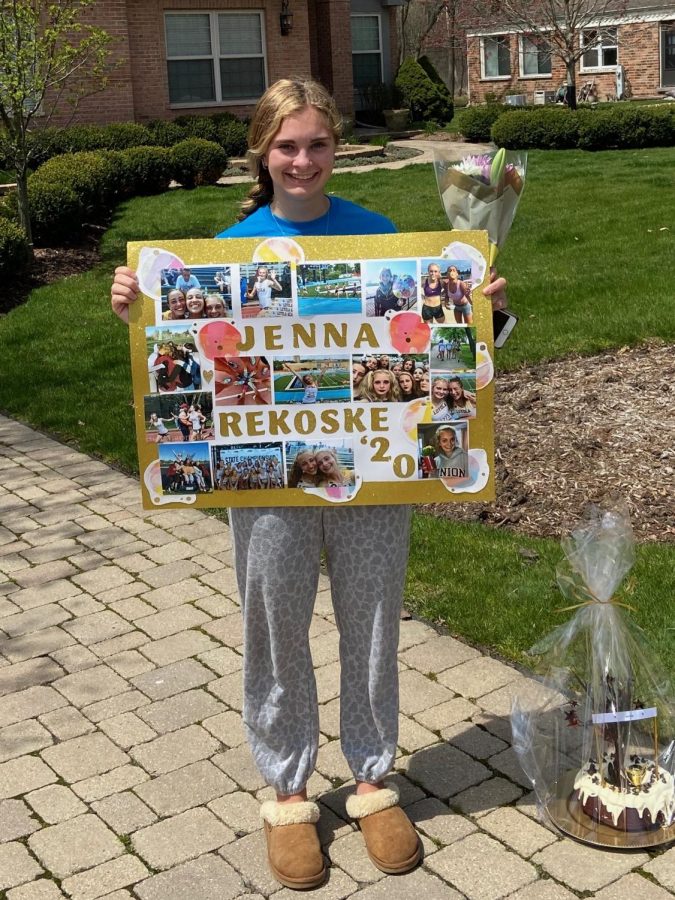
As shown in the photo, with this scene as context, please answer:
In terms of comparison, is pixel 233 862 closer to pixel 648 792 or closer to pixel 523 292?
pixel 648 792

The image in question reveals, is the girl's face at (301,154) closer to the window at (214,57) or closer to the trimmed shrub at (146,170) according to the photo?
the trimmed shrub at (146,170)

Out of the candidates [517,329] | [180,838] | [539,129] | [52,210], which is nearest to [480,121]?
[539,129]

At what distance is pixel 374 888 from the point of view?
121 inches

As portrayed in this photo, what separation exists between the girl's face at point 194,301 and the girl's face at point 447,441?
0.72m

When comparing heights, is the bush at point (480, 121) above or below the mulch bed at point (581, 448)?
above

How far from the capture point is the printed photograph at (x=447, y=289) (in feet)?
9.59

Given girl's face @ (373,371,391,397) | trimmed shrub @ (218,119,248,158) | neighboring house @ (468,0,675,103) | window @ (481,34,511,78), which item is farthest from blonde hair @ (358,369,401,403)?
window @ (481,34,511,78)

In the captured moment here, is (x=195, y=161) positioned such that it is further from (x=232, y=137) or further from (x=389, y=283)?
(x=389, y=283)

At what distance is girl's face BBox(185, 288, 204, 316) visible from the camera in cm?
294

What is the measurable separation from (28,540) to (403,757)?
2829mm

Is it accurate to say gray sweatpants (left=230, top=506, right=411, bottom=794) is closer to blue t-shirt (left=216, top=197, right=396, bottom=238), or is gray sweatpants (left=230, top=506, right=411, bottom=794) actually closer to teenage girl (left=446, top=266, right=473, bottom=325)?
teenage girl (left=446, top=266, right=473, bottom=325)

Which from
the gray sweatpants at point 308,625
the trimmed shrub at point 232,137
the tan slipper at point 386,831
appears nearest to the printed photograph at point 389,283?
the gray sweatpants at point 308,625

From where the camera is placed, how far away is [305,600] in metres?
3.08

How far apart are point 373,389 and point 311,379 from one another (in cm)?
17
